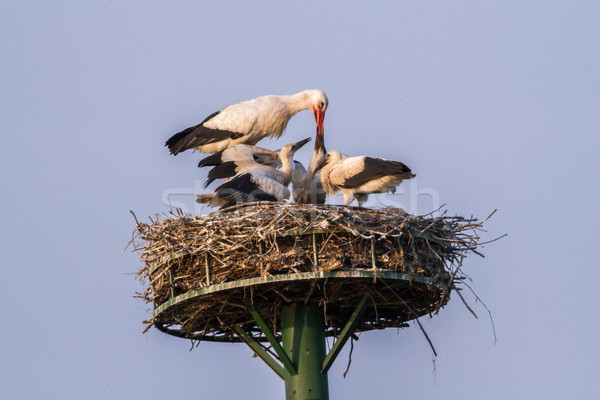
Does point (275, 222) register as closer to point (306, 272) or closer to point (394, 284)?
point (306, 272)

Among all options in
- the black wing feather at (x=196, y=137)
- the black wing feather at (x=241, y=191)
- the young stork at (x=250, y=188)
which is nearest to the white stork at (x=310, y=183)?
the young stork at (x=250, y=188)

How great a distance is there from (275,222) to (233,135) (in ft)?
11.8

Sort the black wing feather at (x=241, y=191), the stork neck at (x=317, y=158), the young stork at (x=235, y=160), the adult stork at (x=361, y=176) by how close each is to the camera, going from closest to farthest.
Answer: the black wing feather at (x=241, y=191), the adult stork at (x=361, y=176), the young stork at (x=235, y=160), the stork neck at (x=317, y=158)

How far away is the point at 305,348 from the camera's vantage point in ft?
34.1

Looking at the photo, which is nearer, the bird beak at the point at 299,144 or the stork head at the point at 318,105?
the bird beak at the point at 299,144

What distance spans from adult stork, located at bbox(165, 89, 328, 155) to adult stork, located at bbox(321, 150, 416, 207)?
103cm

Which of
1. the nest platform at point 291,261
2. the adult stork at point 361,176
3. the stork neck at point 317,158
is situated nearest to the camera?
the nest platform at point 291,261

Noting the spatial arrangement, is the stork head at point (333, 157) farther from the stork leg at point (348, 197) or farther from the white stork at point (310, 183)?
the stork leg at point (348, 197)

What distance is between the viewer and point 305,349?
34.1 feet

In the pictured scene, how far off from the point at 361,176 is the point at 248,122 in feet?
6.03

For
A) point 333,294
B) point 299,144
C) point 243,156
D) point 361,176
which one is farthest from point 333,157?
point 333,294

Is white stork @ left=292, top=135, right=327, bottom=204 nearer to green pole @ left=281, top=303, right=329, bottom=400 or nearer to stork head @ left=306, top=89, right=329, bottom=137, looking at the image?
stork head @ left=306, top=89, right=329, bottom=137

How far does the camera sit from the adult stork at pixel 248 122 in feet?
43.0

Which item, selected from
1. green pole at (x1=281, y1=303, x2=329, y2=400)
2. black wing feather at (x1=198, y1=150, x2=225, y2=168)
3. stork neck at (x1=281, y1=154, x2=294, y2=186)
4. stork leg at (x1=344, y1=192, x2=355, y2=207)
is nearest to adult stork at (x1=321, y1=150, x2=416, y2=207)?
stork leg at (x1=344, y1=192, x2=355, y2=207)
